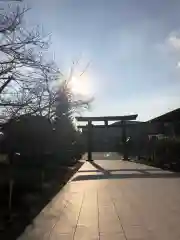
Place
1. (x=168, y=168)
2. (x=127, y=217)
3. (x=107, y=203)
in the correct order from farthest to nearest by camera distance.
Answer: (x=168, y=168) → (x=107, y=203) → (x=127, y=217)

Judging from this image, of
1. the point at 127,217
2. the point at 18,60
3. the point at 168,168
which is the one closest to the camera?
the point at 18,60

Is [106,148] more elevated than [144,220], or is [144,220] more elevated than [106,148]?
[106,148]

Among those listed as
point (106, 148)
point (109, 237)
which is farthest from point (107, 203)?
point (106, 148)

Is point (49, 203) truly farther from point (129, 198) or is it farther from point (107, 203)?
point (129, 198)

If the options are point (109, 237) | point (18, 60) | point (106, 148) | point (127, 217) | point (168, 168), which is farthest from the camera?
point (106, 148)

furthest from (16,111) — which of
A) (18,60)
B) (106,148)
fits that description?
(106,148)

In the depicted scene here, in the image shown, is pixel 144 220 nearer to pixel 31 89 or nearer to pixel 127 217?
pixel 127 217

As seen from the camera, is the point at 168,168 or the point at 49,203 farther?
the point at 168,168

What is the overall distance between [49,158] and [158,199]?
547 inches

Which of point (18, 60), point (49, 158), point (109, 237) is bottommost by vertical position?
point (109, 237)

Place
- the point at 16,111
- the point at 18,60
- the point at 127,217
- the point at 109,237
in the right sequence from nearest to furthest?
the point at 109,237 → the point at 18,60 → the point at 127,217 → the point at 16,111

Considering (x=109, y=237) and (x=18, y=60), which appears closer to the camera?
(x=109, y=237)

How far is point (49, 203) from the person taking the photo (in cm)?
1413

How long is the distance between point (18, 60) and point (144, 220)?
5.04 metres
